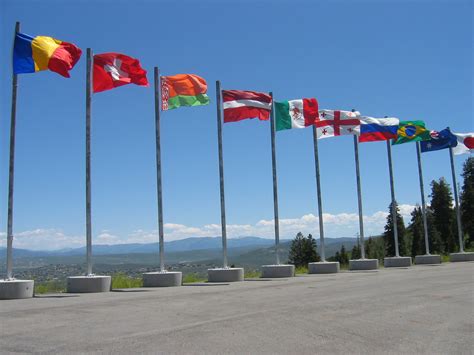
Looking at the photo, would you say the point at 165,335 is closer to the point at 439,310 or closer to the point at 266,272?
the point at 439,310

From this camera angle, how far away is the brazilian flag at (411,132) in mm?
32938

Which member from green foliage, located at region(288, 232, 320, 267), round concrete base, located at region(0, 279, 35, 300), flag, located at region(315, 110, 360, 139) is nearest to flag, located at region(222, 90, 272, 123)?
flag, located at region(315, 110, 360, 139)

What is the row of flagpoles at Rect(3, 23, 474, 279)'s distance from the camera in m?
17.5

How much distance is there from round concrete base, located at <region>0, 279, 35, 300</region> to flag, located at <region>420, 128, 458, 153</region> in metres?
27.8

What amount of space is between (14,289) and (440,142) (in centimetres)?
2913

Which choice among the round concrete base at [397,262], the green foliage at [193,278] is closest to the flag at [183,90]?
the green foliage at [193,278]

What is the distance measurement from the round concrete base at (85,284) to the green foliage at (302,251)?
64368 millimetres

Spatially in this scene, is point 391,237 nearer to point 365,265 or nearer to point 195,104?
point 365,265

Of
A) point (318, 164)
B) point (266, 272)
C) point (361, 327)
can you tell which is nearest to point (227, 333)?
point (361, 327)

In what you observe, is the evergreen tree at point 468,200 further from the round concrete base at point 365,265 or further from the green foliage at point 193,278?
the green foliage at point 193,278

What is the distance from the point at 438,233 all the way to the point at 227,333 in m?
66.8

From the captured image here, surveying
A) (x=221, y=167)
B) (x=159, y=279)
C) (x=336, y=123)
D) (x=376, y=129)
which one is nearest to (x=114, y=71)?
(x=221, y=167)

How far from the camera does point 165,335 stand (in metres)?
9.26

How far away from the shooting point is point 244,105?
24.4 metres
